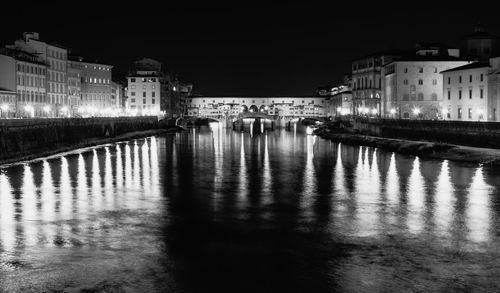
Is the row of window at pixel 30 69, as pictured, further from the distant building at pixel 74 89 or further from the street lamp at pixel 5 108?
the distant building at pixel 74 89

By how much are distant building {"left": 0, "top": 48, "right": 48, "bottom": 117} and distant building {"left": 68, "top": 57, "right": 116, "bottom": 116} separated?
20.3m

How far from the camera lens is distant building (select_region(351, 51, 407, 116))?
109188mm

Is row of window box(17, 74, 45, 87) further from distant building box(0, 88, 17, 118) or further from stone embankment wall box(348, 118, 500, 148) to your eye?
stone embankment wall box(348, 118, 500, 148)

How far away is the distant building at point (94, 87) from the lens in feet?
364

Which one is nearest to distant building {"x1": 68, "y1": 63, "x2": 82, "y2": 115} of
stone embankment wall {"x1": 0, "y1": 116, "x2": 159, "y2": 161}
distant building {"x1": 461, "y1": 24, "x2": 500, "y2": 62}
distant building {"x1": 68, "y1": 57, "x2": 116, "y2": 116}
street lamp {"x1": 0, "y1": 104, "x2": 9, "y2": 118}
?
distant building {"x1": 68, "y1": 57, "x2": 116, "y2": 116}

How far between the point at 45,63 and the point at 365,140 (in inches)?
1902

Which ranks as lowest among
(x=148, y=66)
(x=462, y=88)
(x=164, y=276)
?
(x=164, y=276)

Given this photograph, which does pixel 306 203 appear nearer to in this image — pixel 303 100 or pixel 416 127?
pixel 416 127

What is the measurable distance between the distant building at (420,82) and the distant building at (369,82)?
13.9 meters

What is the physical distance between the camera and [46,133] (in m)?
53.4

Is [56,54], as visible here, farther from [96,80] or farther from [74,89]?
[96,80]

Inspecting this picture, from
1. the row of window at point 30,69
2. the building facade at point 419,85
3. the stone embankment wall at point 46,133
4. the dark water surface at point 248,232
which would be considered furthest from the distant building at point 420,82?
the dark water surface at point 248,232

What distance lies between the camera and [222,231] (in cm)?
1847

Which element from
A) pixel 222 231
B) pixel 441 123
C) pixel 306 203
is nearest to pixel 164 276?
pixel 222 231
